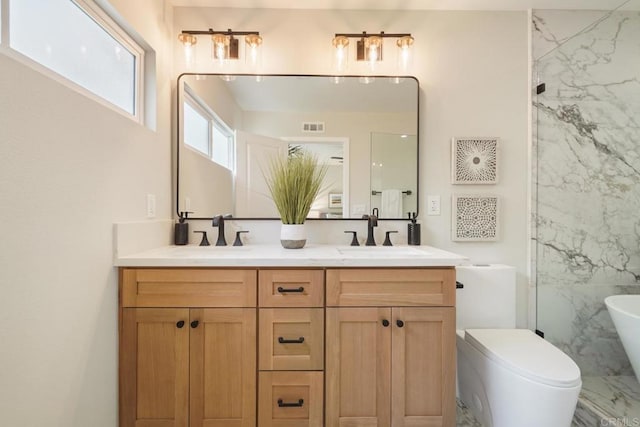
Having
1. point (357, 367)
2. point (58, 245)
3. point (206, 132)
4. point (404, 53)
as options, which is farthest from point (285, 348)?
point (404, 53)

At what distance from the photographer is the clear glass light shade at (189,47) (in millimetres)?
1681

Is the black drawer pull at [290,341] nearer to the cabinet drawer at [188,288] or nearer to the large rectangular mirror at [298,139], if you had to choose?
the cabinet drawer at [188,288]

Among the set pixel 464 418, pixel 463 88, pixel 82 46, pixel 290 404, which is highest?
pixel 463 88

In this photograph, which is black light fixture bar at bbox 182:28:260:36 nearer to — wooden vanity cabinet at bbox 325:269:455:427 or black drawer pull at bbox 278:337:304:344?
wooden vanity cabinet at bbox 325:269:455:427

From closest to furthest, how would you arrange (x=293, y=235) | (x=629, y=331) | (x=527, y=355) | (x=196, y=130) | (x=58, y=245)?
1. (x=58, y=245)
2. (x=527, y=355)
3. (x=629, y=331)
4. (x=293, y=235)
5. (x=196, y=130)

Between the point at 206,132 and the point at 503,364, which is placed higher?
the point at 206,132

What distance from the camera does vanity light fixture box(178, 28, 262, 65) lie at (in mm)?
1691

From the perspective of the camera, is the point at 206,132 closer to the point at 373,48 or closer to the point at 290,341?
the point at 373,48

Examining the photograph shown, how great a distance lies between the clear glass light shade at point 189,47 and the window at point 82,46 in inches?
10.7

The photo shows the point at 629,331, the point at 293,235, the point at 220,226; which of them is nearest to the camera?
the point at 629,331

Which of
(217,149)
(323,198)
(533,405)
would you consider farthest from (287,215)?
(533,405)

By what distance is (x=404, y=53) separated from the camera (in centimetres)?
175

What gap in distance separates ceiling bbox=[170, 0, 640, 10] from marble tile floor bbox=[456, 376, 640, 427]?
224 centimetres

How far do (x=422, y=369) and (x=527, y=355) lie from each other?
1.58 ft
